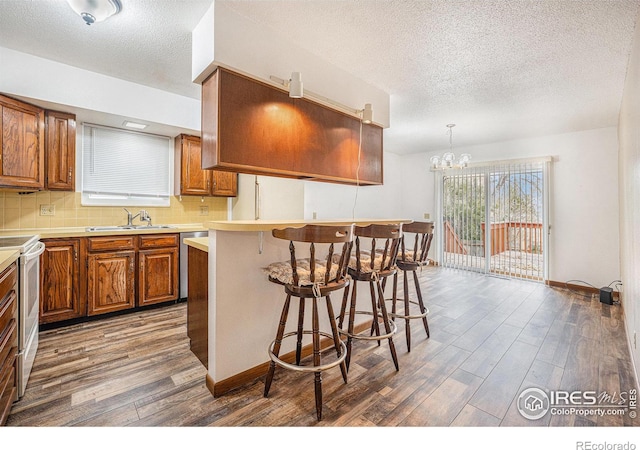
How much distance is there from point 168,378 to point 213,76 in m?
2.08

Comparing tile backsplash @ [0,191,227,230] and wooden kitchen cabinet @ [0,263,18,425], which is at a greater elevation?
tile backsplash @ [0,191,227,230]

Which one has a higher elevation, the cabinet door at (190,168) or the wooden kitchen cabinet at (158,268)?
the cabinet door at (190,168)

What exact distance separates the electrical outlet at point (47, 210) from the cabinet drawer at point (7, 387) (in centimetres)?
207

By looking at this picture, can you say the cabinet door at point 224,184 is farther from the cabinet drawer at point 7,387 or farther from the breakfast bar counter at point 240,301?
the cabinet drawer at point 7,387

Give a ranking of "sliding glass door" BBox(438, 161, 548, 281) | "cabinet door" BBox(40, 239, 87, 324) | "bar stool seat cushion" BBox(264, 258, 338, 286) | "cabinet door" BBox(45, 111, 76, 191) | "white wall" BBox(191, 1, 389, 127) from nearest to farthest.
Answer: "bar stool seat cushion" BBox(264, 258, 338, 286), "white wall" BBox(191, 1, 389, 127), "cabinet door" BBox(40, 239, 87, 324), "cabinet door" BBox(45, 111, 76, 191), "sliding glass door" BBox(438, 161, 548, 281)

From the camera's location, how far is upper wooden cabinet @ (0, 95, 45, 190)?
8.09 feet

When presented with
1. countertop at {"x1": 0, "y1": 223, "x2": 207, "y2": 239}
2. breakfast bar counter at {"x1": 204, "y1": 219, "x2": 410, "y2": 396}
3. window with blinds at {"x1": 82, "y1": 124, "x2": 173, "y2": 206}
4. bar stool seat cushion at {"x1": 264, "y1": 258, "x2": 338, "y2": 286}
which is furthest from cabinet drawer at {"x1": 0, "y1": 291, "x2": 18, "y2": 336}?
window with blinds at {"x1": 82, "y1": 124, "x2": 173, "y2": 206}

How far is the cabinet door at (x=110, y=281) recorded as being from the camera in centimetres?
291

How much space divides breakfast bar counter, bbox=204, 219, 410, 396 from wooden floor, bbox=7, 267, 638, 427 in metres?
0.13

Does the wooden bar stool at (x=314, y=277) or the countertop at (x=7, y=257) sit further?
the wooden bar stool at (x=314, y=277)

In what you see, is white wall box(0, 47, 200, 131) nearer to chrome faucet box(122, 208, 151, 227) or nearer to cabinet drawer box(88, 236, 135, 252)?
chrome faucet box(122, 208, 151, 227)

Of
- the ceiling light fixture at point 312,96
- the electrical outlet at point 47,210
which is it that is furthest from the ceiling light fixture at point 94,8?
the electrical outlet at point 47,210

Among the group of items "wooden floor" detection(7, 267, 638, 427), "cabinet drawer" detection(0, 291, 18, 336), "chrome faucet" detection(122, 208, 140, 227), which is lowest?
"wooden floor" detection(7, 267, 638, 427)
